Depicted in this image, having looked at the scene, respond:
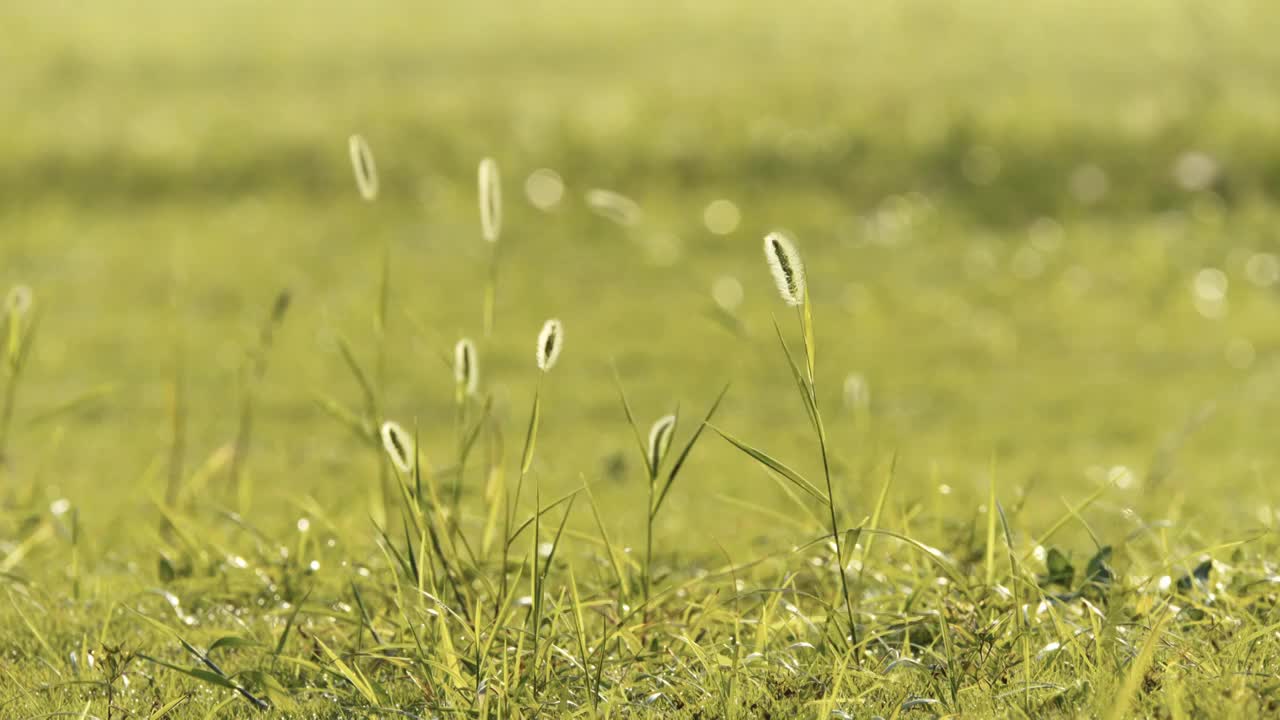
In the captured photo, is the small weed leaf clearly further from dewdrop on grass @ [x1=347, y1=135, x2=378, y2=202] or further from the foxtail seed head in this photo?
dewdrop on grass @ [x1=347, y1=135, x2=378, y2=202]

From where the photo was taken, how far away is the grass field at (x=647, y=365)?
293cm

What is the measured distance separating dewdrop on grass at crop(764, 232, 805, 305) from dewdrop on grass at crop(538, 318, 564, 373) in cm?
36

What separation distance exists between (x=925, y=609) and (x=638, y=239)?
819 centimetres

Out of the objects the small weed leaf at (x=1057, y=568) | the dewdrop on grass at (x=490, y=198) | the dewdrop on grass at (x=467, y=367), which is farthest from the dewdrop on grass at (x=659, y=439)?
the small weed leaf at (x=1057, y=568)

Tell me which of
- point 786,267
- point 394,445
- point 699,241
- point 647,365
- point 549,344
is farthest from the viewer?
point 699,241

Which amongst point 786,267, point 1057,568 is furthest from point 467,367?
point 1057,568

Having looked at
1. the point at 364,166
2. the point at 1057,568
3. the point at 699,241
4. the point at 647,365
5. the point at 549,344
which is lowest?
the point at 699,241

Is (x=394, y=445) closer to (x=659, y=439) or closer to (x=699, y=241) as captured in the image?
(x=659, y=439)

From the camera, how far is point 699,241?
447 inches

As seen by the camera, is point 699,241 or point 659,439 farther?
point 699,241

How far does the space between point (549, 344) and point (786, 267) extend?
0.42 m

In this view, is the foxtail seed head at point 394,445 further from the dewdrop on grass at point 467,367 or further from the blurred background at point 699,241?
the blurred background at point 699,241

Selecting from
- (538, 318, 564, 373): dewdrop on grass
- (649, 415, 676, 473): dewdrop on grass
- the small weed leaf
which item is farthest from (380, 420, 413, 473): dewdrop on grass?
the small weed leaf

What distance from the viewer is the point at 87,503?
584 centimetres
